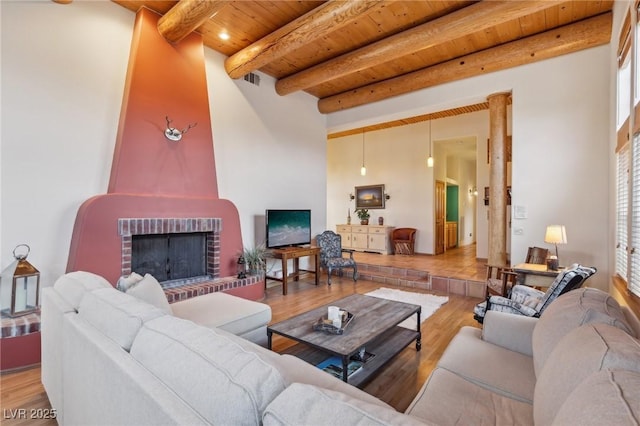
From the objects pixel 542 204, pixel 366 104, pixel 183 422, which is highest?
pixel 366 104

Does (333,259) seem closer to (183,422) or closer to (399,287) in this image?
(399,287)

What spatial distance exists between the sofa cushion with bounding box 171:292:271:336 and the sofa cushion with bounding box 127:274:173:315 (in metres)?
0.37

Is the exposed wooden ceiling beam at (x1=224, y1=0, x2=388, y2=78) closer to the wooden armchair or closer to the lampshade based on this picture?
the lampshade

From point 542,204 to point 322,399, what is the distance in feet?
15.6

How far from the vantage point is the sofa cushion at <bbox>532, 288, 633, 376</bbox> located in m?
1.43

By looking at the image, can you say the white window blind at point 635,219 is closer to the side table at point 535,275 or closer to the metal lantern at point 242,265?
the side table at point 535,275

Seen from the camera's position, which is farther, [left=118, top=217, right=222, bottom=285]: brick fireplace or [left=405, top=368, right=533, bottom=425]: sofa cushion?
[left=118, top=217, right=222, bottom=285]: brick fireplace

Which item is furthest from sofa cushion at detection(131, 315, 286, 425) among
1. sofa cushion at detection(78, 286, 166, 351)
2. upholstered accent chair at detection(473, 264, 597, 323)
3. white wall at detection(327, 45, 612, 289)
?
white wall at detection(327, 45, 612, 289)

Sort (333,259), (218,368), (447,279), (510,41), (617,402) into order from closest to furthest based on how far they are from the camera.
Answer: (617,402), (218,368), (510,41), (447,279), (333,259)

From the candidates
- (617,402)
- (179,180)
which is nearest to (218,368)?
(617,402)

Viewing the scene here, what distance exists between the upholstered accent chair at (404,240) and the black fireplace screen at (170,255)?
16.9ft

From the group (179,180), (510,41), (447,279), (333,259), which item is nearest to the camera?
(179,180)

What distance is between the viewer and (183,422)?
746 mm

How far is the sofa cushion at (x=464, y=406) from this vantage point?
4.17ft
